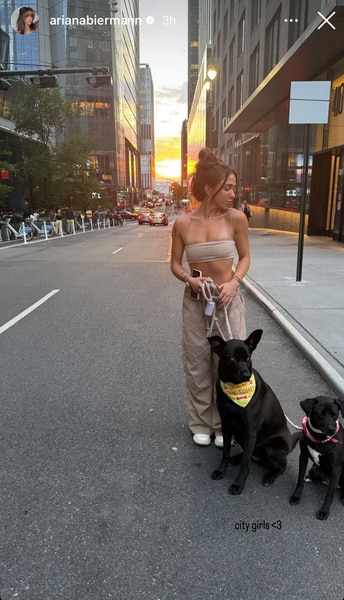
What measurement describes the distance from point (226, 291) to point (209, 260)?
0.85 ft

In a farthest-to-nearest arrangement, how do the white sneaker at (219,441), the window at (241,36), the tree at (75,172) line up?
the tree at (75,172) → the window at (241,36) → the white sneaker at (219,441)

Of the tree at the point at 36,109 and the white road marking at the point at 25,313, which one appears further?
the tree at the point at 36,109

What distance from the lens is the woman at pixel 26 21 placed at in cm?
2004

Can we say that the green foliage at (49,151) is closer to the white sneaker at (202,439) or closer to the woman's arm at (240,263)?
the woman's arm at (240,263)

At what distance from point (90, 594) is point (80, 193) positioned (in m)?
42.1

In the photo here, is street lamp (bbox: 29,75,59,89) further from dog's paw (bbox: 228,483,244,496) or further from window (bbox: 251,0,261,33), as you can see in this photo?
window (bbox: 251,0,261,33)

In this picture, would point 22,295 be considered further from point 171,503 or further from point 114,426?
point 171,503

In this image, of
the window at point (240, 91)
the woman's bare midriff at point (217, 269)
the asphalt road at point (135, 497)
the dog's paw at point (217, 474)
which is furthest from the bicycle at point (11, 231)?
the dog's paw at point (217, 474)

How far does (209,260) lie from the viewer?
3.14 metres

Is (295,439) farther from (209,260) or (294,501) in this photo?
(209,260)

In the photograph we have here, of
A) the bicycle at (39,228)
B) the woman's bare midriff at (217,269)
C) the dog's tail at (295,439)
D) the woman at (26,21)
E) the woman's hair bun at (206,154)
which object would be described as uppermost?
the woman at (26,21)

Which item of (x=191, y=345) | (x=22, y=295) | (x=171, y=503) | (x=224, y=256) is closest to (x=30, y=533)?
(x=171, y=503)

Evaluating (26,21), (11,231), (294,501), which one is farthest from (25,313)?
(11,231)

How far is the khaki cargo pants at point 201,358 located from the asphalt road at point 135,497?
9.8 inches
